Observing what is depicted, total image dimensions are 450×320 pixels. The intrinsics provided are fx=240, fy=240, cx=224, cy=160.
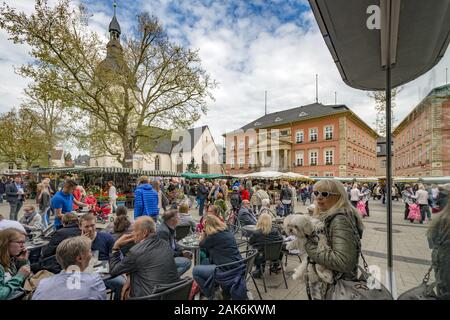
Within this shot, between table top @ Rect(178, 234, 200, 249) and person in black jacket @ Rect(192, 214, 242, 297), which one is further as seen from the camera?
table top @ Rect(178, 234, 200, 249)

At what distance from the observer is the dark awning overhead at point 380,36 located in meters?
1.94

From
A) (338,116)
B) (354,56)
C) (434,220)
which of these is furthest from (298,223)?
(338,116)

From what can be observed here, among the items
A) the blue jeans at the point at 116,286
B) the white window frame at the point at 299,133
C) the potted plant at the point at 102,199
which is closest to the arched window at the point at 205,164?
the white window frame at the point at 299,133

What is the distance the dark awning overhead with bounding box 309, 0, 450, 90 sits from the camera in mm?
1945

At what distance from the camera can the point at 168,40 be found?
19031 millimetres

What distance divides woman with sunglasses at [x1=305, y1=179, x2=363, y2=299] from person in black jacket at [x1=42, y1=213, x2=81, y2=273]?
3.37 metres

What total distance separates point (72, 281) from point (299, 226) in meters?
1.92

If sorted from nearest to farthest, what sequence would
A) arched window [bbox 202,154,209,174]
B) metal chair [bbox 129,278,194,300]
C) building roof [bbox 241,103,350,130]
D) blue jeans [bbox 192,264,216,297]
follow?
metal chair [bbox 129,278,194,300] → blue jeans [bbox 192,264,216,297] → building roof [bbox 241,103,350,130] → arched window [bbox 202,154,209,174]

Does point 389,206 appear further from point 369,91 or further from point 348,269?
point 348,269

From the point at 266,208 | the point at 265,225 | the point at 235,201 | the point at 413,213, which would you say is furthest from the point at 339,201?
the point at 413,213

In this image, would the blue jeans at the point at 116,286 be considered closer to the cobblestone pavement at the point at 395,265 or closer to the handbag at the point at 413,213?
the cobblestone pavement at the point at 395,265

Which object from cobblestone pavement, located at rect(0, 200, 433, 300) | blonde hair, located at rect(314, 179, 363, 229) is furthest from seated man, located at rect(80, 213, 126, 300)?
blonde hair, located at rect(314, 179, 363, 229)

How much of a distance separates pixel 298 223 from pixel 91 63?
18675 millimetres

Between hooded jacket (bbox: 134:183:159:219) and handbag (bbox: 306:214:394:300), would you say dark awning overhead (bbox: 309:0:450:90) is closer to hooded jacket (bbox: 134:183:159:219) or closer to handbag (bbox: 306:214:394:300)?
handbag (bbox: 306:214:394:300)
